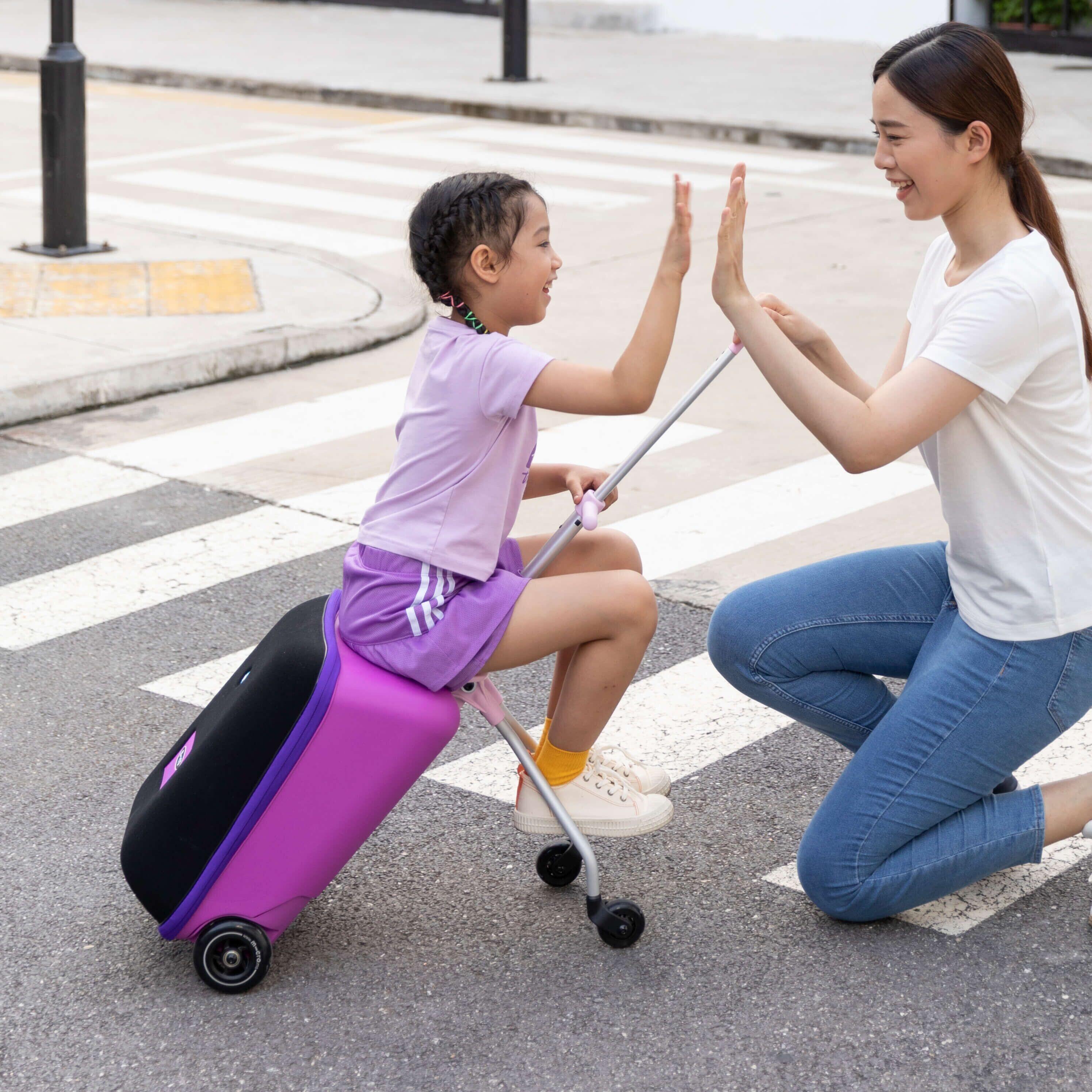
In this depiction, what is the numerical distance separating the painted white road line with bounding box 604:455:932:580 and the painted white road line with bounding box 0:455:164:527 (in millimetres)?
1859

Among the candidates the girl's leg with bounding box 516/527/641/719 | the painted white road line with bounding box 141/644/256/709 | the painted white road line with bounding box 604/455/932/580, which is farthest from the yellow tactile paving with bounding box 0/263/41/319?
the girl's leg with bounding box 516/527/641/719

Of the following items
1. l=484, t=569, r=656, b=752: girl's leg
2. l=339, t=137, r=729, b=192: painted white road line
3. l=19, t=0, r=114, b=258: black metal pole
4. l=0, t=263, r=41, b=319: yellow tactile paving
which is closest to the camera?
l=484, t=569, r=656, b=752: girl's leg

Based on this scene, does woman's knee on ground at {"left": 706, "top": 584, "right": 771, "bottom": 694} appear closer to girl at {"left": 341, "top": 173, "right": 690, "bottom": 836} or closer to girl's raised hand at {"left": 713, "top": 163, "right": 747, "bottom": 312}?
girl at {"left": 341, "top": 173, "right": 690, "bottom": 836}

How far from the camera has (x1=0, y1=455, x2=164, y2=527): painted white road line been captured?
5988 millimetres

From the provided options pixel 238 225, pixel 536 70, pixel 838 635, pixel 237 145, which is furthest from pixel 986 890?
pixel 536 70

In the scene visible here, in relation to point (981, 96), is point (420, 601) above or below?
below

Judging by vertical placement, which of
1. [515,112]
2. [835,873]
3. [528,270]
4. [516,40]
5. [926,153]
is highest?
[516,40]

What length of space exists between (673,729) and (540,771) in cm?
104

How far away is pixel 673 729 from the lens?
168 inches

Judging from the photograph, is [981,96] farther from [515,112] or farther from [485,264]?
[515,112]

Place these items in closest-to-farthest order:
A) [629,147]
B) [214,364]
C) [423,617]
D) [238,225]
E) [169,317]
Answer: [423,617] < [214,364] < [169,317] < [238,225] < [629,147]

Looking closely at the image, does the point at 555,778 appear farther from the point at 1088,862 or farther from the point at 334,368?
the point at 334,368

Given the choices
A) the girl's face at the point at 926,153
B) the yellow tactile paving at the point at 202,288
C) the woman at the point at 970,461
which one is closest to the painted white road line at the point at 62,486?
the yellow tactile paving at the point at 202,288

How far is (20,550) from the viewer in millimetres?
5578
